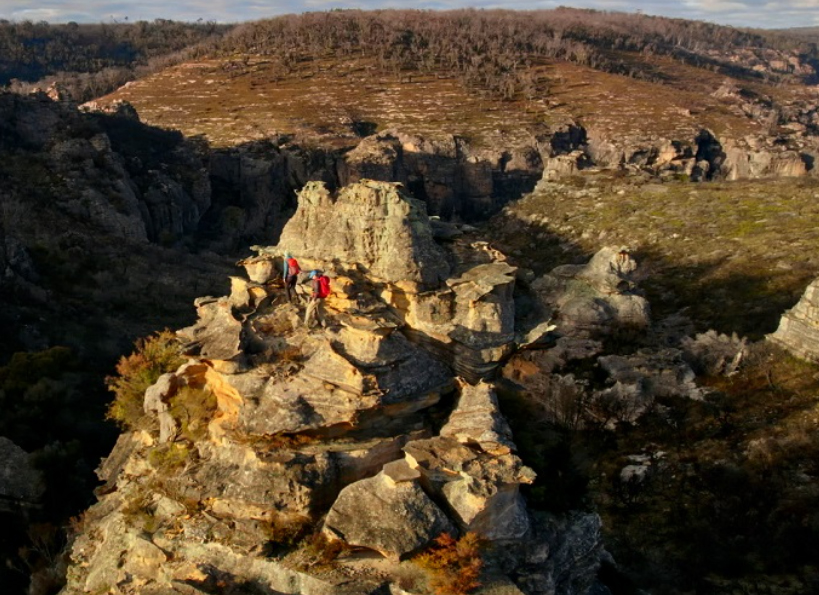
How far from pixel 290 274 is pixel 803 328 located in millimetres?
22049

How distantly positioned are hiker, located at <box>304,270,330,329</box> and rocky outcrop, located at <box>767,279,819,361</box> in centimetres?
2147

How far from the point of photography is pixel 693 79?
163m

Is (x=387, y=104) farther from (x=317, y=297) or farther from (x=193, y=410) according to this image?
(x=193, y=410)

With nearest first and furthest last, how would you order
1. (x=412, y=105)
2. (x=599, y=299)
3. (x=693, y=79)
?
(x=599, y=299)
(x=412, y=105)
(x=693, y=79)

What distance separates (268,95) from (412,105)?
1047 inches

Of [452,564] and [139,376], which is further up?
[452,564]

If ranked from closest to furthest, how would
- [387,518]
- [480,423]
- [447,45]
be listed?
[387,518] → [480,423] → [447,45]

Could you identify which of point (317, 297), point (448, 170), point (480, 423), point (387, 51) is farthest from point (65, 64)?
point (480, 423)

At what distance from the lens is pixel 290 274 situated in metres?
17.2

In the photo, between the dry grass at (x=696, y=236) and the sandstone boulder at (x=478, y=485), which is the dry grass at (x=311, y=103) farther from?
the sandstone boulder at (x=478, y=485)

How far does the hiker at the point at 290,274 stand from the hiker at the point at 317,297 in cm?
89

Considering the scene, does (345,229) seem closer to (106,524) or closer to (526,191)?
(106,524)

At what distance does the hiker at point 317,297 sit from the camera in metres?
16.0

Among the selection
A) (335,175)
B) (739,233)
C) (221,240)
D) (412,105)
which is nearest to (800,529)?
(739,233)
